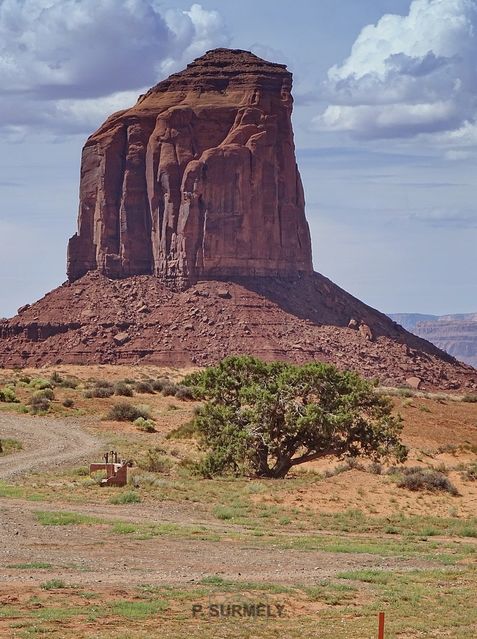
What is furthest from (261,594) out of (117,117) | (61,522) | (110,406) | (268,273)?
(117,117)

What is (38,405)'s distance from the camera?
60.2 meters

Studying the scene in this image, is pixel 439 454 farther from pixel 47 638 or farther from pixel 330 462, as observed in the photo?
pixel 47 638

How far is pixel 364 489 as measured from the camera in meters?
32.2

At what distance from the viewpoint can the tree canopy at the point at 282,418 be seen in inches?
1438

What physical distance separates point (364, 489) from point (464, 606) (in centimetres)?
1328

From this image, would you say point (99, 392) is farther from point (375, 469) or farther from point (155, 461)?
point (375, 469)

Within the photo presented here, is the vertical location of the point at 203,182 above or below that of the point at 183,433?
above

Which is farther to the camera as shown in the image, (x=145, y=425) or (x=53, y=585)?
(x=145, y=425)

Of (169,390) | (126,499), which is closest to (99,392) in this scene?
(169,390)

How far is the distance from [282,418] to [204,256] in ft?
262

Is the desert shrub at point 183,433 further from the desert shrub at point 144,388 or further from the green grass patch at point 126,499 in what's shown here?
the desert shrub at point 144,388

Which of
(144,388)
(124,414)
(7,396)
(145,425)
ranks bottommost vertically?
(145,425)

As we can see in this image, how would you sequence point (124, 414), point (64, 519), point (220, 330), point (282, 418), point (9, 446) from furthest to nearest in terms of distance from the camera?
point (220, 330) → point (124, 414) → point (9, 446) → point (282, 418) → point (64, 519)

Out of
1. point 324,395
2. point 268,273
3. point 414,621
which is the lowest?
point 414,621
